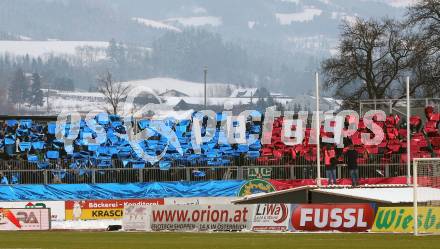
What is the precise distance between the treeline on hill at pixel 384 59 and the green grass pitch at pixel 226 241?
50.6 meters

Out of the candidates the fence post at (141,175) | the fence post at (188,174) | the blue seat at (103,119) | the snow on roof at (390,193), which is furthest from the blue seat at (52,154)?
the snow on roof at (390,193)

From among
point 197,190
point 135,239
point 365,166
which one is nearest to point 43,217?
point 197,190

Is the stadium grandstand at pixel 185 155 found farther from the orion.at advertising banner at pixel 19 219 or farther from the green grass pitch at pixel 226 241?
the green grass pitch at pixel 226 241

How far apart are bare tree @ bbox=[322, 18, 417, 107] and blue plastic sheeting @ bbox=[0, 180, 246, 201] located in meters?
40.2

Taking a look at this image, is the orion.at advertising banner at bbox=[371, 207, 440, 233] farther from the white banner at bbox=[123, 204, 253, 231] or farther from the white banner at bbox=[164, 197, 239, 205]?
the white banner at bbox=[164, 197, 239, 205]

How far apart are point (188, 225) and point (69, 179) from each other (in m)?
14.0

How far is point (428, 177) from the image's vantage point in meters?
41.8

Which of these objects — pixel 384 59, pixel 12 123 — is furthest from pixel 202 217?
pixel 384 59

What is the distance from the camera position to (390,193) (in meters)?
44.9

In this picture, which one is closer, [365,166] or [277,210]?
[277,210]

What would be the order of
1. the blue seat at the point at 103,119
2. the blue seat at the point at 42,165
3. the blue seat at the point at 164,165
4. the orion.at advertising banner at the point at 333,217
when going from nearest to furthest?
1. the orion.at advertising banner at the point at 333,217
2. the blue seat at the point at 164,165
3. the blue seat at the point at 42,165
4. the blue seat at the point at 103,119

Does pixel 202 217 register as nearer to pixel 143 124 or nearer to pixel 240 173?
pixel 240 173

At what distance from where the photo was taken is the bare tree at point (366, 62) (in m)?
99.1

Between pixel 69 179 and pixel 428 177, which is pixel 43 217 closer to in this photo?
pixel 69 179
